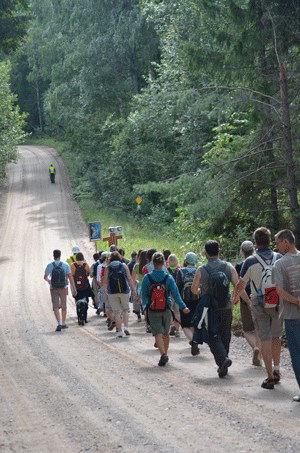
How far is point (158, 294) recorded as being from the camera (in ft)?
44.3

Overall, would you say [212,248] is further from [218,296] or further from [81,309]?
[81,309]

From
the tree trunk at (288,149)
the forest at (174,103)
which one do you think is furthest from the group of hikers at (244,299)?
the forest at (174,103)

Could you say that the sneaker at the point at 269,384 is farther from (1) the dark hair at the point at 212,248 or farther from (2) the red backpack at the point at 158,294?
(2) the red backpack at the point at 158,294

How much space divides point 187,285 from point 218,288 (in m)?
3.34

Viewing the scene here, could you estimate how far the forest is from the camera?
22109mm

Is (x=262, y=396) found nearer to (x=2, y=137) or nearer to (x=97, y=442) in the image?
(x=97, y=442)

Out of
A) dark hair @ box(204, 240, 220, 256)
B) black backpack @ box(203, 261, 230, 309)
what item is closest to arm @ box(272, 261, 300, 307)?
black backpack @ box(203, 261, 230, 309)

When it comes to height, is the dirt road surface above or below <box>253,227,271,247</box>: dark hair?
below

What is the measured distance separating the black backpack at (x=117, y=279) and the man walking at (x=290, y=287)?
26.0 ft

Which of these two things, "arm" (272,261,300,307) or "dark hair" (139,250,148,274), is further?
"dark hair" (139,250,148,274)

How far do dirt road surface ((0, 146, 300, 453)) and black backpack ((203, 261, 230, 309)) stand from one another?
105cm

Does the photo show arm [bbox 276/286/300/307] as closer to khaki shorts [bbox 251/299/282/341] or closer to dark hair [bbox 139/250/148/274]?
khaki shorts [bbox 251/299/282/341]

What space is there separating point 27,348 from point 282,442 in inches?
390

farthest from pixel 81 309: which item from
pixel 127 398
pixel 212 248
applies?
pixel 127 398
